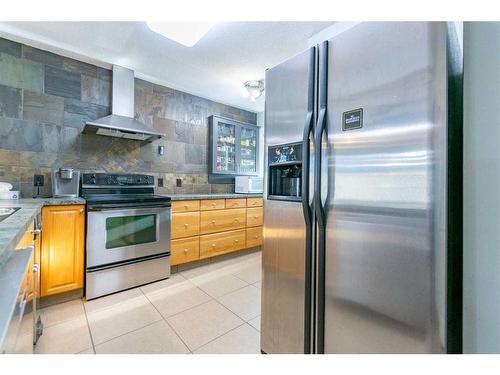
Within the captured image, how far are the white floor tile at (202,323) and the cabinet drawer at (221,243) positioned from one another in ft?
3.16

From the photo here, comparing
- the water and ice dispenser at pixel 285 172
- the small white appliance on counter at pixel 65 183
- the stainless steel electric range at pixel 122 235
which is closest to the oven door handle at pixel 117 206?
the stainless steel electric range at pixel 122 235

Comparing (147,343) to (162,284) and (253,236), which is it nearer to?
(162,284)

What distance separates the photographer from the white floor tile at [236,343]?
1.49 metres

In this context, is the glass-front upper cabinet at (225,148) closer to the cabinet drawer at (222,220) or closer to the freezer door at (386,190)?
the cabinet drawer at (222,220)

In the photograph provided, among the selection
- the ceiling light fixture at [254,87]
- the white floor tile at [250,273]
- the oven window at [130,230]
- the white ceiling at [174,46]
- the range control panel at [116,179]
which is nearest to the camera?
the white ceiling at [174,46]

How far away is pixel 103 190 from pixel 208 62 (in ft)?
6.09

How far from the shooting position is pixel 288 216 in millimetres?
A: 1274

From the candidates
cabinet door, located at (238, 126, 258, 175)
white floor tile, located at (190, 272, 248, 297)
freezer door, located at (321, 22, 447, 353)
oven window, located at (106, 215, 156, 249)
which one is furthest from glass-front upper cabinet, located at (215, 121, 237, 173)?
freezer door, located at (321, 22, 447, 353)

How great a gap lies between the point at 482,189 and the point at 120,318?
92.3 inches

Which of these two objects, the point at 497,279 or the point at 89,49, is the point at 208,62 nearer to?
the point at 89,49

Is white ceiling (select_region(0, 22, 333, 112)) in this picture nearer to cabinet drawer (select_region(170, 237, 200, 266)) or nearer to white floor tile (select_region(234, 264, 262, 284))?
cabinet drawer (select_region(170, 237, 200, 266))

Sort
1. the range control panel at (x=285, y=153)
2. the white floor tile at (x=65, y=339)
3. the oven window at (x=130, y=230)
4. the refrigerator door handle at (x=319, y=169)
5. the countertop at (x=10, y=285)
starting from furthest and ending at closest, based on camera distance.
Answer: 1. the oven window at (x=130, y=230)
2. the white floor tile at (x=65, y=339)
3. the range control panel at (x=285, y=153)
4. the refrigerator door handle at (x=319, y=169)
5. the countertop at (x=10, y=285)

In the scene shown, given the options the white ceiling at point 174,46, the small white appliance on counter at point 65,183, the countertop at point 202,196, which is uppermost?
the white ceiling at point 174,46

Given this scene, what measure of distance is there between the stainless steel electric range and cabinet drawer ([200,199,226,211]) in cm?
48
